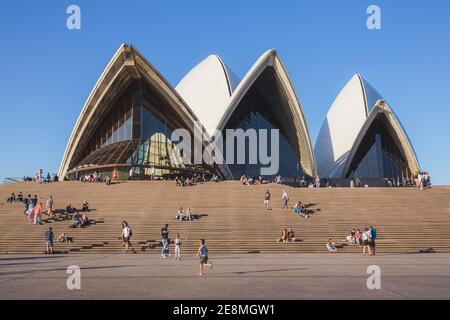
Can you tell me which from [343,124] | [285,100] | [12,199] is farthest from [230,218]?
[343,124]

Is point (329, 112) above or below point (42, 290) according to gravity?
above

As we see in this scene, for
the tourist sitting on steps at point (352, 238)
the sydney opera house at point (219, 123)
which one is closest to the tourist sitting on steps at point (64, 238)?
the tourist sitting on steps at point (352, 238)

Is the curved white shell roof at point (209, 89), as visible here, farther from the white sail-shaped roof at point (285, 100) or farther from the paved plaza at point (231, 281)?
the paved plaza at point (231, 281)

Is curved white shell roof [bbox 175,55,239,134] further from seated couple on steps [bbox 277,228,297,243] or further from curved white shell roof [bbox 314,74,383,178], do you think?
seated couple on steps [bbox 277,228,297,243]

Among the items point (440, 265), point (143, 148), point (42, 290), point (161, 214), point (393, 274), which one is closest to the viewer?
point (42, 290)

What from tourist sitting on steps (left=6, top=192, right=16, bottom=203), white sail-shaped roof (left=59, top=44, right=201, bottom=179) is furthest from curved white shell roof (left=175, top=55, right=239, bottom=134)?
tourist sitting on steps (left=6, top=192, right=16, bottom=203)
